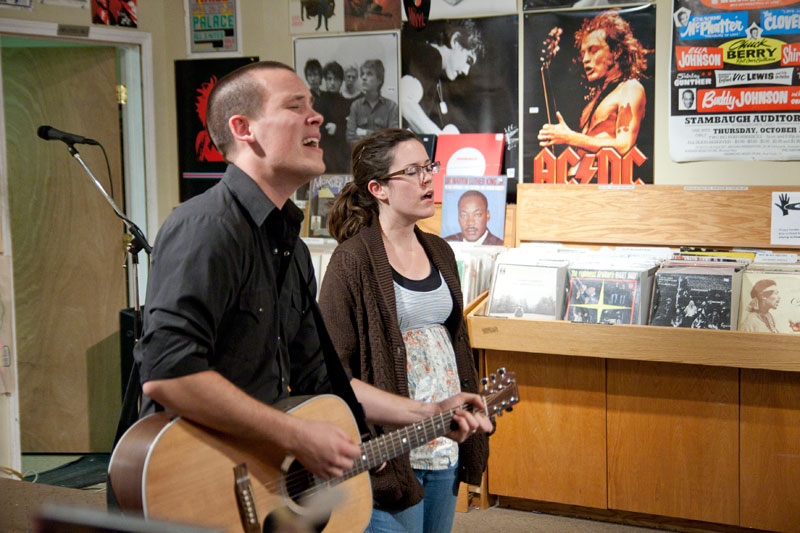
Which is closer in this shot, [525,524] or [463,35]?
[525,524]

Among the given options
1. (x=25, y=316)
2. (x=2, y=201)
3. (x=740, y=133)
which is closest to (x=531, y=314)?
(x=740, y=133)

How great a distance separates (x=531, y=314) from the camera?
3.27m

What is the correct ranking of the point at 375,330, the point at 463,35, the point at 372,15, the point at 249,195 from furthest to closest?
Answer: the point at 372,15, the point at 463,35, the point at 375,330, the point at 249,195

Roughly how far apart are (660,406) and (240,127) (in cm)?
231

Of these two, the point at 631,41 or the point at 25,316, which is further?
the point at 25,316

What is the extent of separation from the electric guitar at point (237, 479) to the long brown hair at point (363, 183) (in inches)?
31.4

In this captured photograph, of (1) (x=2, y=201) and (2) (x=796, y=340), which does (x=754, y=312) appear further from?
(1) (x=2, y=201)

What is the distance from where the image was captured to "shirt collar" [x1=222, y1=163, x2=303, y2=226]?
57.4 inches

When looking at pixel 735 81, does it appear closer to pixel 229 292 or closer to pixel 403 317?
pixel 403 317

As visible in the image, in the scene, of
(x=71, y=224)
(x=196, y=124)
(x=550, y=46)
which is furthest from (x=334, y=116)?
(x=71, y=224)

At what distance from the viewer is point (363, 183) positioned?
237 cm

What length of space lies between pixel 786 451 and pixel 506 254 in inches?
53.3

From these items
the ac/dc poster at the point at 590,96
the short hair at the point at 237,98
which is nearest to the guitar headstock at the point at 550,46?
the ac/dc poster at the point at 590,96

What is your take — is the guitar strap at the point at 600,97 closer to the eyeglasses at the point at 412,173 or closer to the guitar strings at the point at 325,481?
the eyeglasses at the point at 412,173
